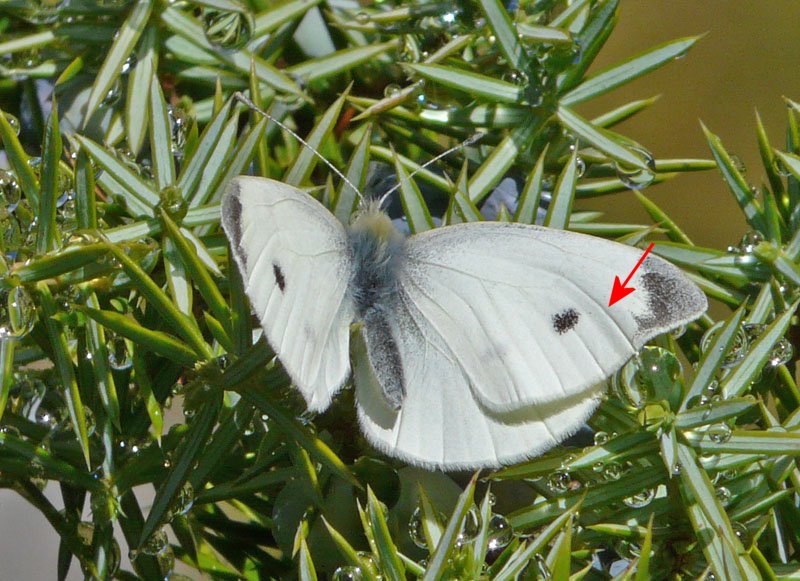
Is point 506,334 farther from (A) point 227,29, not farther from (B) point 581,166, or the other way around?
(A) point 227,29

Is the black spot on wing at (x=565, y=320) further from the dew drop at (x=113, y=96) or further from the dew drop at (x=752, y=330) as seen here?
the dew drop at (x=113, y=96)

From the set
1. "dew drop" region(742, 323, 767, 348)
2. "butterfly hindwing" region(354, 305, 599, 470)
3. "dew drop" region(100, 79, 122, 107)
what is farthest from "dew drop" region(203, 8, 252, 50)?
"dew drop" region(742, 323, 767, 348)

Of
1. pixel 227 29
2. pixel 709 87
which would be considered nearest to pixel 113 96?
pixel 227 29

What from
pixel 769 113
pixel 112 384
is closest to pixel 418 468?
pixel 112 384

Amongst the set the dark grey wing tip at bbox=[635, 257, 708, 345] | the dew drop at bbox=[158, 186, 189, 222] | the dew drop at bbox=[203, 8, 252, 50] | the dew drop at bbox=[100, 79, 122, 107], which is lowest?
the dark grey wing tip at bbox=[635, 257, 708, 345]

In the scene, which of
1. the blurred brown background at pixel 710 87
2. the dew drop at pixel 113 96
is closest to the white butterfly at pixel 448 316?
the dew drop at pixel 113 96

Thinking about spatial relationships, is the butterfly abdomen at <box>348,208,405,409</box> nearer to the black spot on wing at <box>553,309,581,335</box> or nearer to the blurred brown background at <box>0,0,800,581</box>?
the black spot on wing at <box>553,309,581,335</box>

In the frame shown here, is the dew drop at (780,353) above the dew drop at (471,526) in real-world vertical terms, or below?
above

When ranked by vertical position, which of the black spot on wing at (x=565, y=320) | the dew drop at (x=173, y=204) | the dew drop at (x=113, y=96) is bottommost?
the black spot on wing at (x=565, y=320)
